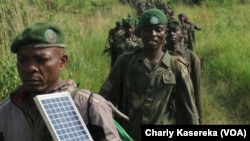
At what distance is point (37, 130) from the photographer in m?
3.12

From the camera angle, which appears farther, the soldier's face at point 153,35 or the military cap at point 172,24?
the military cap at point 172,24

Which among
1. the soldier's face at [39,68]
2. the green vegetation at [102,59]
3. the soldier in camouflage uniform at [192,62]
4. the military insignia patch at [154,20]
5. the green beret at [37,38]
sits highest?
the green beret at [37,38]

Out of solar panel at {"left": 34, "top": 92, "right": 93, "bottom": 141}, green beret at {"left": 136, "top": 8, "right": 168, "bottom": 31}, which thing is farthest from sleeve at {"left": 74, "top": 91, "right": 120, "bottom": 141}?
green beret at {"left": 136, "top": 8, "right": 168, "bottom": 31}

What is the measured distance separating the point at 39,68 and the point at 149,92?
98.6 inches

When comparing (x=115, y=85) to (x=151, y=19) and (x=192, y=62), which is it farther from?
(x=192, y=62)

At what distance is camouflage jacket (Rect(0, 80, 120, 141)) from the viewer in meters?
3.09

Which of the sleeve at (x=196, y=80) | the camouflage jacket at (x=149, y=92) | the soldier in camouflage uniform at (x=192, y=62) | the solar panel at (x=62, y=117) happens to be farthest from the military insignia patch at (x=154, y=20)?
the solar panel at (x=62, y=117)

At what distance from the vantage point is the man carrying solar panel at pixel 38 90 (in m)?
3.09

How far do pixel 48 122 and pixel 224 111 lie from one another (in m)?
7.84

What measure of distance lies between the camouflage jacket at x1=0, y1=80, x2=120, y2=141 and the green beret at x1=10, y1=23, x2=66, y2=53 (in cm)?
19

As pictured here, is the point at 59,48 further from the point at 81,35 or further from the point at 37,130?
the point at 81,35

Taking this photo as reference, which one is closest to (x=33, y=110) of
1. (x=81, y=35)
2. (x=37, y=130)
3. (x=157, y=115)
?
(x=37, y=130)

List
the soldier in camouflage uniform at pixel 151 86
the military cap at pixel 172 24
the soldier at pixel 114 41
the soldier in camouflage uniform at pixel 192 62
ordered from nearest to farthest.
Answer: the soldier in camouflage uniform at pixel 151 86 < the soldier in camouflage uniform at pixel 192 62 < the military cap at pixel 172 24 < the soldier at pixel 114 41

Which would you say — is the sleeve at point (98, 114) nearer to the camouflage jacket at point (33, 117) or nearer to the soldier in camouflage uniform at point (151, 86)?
the camouflage jacket at point (33, 117)
